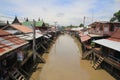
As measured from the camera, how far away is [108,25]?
94.1 ft

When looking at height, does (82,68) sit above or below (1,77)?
below

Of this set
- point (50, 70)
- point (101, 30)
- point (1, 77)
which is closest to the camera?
point (1, 77)

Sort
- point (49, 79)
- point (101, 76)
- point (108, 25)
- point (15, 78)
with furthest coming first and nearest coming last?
1. point (108, 25)
2. point (101, 76)
3. point (49, 79)
4. point (15, 78)

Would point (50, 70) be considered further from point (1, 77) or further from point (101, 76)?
point (1, 77)

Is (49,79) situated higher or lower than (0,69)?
lower

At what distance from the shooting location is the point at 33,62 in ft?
69.1

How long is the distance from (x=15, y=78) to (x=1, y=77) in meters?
1.38

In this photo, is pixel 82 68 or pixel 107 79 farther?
pixel 82 68

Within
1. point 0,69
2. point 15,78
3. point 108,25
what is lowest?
point 15,78

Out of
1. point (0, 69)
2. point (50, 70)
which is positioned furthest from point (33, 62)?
point (0, 69)

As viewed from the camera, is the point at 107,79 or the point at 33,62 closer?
the point at 107,79

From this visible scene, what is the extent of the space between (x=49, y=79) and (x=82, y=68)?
625 cm

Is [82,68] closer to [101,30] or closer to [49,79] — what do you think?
[49,79]

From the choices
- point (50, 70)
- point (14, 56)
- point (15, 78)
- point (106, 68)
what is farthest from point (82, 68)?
point (15, 78)
